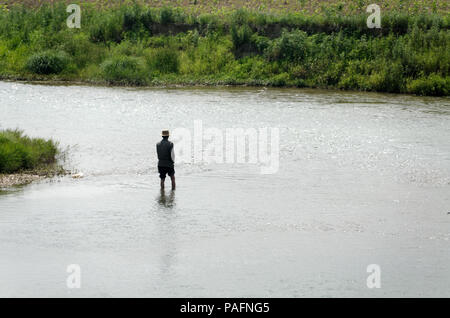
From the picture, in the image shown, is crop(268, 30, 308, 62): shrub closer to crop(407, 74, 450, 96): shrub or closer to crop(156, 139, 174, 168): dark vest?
crop(407, 74, 450, 96): shrub

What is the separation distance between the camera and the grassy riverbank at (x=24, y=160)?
2175 cm

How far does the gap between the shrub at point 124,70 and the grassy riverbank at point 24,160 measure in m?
23.3

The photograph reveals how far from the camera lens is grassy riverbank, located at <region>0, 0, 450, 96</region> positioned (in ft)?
150

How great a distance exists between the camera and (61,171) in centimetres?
2281

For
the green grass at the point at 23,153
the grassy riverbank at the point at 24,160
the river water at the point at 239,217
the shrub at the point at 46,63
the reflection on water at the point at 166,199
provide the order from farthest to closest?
the shrub at the point at 46,63 < the green grass at the point at 23,153 < the grassy riverbank at the point at 24,160 < the reflection on water at the point at 166,199 < the river water at the point at 239,217

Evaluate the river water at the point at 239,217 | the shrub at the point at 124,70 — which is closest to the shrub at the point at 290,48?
the shrub at the point at 124,70

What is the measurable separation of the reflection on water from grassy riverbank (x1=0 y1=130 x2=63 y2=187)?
423 centimetres

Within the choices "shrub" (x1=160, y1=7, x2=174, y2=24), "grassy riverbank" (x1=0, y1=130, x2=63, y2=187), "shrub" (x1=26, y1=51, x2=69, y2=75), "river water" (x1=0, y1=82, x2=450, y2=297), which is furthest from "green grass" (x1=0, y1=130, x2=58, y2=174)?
"shrub" (x1=160, y1=7, x2=174, y2=24)

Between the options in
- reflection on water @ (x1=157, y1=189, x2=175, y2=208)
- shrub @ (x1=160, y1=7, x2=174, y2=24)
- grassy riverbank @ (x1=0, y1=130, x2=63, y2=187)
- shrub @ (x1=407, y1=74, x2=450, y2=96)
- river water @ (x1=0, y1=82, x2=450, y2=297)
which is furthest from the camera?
shrub @ (x1=160, y1=7, x2=174, y2=24)

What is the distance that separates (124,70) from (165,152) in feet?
94.2

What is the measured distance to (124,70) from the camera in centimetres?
4778

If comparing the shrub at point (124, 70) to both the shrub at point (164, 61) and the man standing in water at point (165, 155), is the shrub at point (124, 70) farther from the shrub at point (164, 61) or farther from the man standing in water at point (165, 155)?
the man standing in water at point (165, 155)
